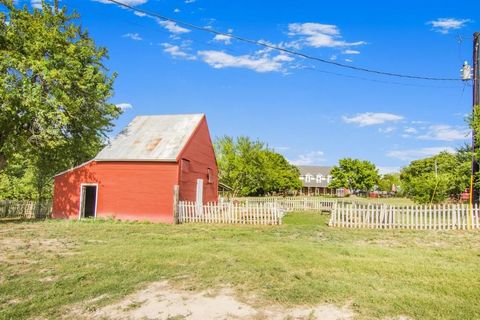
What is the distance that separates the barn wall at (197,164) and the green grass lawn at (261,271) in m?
9.17

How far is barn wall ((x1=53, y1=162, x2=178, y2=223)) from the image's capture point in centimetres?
2167

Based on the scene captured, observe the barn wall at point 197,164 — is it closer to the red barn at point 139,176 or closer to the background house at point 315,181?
the red barn at point 139,176

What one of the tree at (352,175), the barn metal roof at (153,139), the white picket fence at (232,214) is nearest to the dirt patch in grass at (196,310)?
the white picket fence at (232,214)

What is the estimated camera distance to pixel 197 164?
2480 centimetres

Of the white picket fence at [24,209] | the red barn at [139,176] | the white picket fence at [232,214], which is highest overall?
the red barn at [139,176]

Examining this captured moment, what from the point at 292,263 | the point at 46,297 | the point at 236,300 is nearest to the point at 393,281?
the point at 292,263

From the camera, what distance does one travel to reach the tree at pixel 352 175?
3440 inches

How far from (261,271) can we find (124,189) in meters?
16.1

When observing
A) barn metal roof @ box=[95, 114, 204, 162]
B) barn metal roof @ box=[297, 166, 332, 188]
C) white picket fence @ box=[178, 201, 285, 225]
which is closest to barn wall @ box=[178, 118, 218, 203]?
barn metal roof @ box=[95, 114, 204, 162]

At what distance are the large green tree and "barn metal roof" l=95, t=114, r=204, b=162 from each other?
7.00 feet

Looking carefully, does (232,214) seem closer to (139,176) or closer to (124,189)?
(139,176)

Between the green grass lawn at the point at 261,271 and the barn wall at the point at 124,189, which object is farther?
the barn wall at the point at 124,189

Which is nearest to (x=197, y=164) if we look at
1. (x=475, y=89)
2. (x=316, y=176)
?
(x=475, y=89)

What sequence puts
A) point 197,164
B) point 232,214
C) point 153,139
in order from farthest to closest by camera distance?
point 197,164, point 153,139, point 232,214
